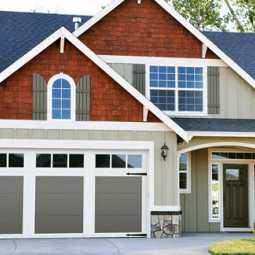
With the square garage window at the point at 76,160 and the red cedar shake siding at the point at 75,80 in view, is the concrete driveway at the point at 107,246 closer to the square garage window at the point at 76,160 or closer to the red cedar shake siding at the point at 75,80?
the square garage window at the point at 76,160

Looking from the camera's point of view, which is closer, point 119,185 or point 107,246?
point 107,246

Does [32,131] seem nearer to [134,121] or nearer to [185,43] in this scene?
[134,121]

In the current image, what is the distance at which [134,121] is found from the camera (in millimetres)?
17469

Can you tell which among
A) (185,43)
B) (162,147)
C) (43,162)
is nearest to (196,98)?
(185,43)

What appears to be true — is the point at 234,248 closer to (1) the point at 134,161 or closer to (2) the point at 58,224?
(1) the point at 134,161

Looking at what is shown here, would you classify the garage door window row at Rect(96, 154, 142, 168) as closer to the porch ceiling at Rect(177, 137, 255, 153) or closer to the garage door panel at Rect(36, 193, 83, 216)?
the garage door panel at Rect(36, 193, 83, 216)

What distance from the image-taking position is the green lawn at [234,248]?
43.5 ft

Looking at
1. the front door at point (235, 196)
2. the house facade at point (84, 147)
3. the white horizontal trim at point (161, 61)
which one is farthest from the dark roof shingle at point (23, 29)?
the front door at point (235, 196)

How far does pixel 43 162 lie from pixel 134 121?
2.64 m

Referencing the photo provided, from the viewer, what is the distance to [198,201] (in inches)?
Result: 784

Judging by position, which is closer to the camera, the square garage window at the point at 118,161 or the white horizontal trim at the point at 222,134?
the square garage window at the point at 118,161

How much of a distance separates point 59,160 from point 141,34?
5161 millimetres

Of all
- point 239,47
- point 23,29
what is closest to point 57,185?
point 23,29

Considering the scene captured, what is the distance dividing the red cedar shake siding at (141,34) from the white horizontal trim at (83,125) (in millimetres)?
3407
